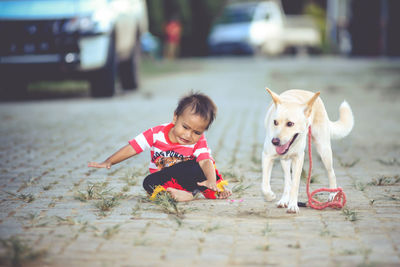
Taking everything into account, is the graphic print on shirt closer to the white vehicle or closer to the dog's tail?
the dog's tail

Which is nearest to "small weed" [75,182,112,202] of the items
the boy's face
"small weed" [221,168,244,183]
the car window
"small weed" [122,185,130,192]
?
"small weed" [122,185,130,192]

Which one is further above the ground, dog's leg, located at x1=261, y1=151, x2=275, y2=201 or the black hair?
the black hair

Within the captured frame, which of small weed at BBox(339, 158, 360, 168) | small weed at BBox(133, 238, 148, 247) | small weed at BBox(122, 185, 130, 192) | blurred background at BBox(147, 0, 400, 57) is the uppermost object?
small weed at BBox(133, 238, 148, 247)

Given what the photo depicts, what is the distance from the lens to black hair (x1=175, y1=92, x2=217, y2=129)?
427 centimetres

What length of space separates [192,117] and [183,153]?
0.38 metres

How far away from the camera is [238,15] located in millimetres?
26641

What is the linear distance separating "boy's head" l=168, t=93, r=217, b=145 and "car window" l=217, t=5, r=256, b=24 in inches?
875

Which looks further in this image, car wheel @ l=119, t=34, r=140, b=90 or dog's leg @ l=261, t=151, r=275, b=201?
car wheel @ l=119, t=34, r=140, b=90

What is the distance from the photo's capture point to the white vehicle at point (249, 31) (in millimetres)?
25797

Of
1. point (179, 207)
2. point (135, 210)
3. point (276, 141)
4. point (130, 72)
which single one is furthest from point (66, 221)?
point (130, 72)

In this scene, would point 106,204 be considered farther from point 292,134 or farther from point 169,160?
point 292,134

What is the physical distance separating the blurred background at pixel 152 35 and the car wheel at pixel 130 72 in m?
0.02

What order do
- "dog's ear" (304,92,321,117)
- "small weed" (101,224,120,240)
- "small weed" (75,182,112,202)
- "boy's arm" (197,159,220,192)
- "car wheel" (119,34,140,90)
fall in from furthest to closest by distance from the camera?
"car wheel" (119,34,140,90)
"small weed" (75,182,112,202)
"boy's arm" (197,159,220,192)
"dog's ear" (304,92,321,117)
"small weed" (101,224,120,240)

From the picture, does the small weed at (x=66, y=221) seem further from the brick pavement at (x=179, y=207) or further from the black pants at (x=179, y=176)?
the black pants at (x=179, y=176)
